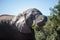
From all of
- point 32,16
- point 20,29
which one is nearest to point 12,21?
point 20,29

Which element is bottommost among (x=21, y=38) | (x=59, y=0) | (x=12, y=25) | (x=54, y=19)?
(x=21, y=38)

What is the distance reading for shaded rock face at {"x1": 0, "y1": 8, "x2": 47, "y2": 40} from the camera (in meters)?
12.8

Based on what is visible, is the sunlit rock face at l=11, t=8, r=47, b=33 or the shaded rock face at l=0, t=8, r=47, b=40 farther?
the shaded rock face at l=0, t=8, r=47, b=40

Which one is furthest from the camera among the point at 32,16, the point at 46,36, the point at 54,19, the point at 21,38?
the point at 21,38

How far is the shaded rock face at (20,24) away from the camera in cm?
1280

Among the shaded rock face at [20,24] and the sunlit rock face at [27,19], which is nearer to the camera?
the sunlit rock face at [27,19]

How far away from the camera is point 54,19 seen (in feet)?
24.4

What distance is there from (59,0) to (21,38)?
7087mm

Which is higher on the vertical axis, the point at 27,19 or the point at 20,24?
the point at 27,19

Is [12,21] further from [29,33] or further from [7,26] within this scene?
[29,33]

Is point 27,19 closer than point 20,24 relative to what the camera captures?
Yes

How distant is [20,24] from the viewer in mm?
Result: 13609

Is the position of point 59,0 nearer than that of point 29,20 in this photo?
Yes

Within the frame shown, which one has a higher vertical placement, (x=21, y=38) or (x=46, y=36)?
(x=46, y=36)
